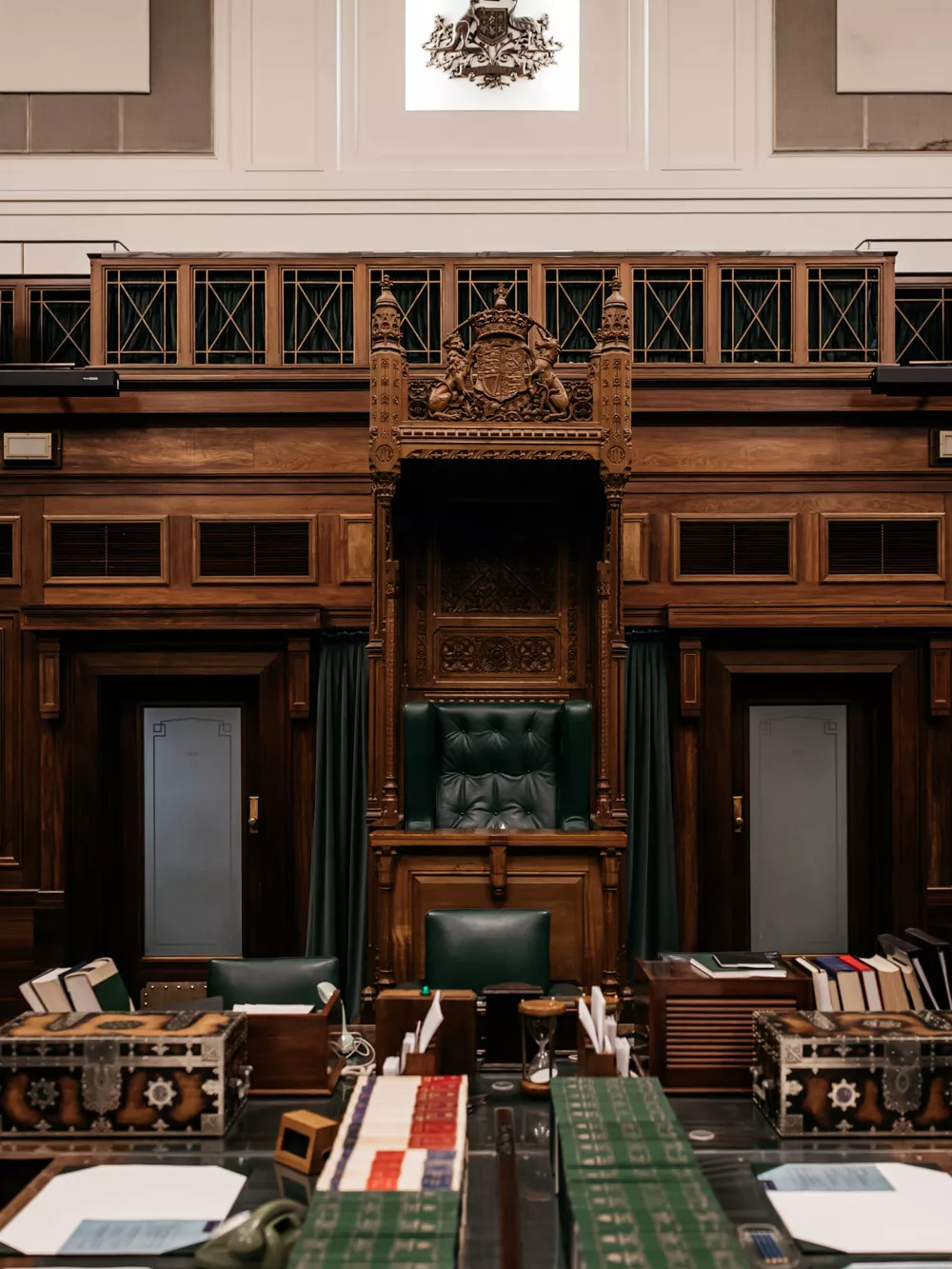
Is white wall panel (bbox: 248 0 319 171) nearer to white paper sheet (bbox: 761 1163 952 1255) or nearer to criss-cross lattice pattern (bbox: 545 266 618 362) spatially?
criss-cross lattice pattern (bbox: 545 266 618 362)

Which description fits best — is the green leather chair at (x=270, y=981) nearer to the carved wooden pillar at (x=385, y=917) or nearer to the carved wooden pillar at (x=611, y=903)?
the carved wooden pillar at (x=385, y=917)

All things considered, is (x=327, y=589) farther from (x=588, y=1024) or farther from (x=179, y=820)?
(x=588, y=1024)

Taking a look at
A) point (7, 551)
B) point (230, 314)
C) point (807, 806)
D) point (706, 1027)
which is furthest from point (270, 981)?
point (230, 314)

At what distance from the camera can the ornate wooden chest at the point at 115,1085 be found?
208 cm

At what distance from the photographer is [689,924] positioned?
17.5 feet

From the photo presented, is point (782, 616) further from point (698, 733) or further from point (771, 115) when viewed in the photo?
point (771, 115)

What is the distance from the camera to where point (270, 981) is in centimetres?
315

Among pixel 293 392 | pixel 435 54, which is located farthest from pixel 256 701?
pixel 435 54

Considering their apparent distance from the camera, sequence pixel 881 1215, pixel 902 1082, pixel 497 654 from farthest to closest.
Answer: pixel 497 654 < pixel 902 1082 < pixel 881 1215

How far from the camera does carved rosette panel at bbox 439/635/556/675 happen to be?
5219 millimetres

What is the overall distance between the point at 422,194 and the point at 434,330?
3.74 ft

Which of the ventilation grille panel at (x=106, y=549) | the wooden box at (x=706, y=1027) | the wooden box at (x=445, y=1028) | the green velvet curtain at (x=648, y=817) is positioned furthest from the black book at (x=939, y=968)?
the ventilation grille panel at (x=106, y=549)

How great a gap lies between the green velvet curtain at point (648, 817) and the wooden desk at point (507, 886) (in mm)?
992

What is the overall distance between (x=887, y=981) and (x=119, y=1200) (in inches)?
69.1
